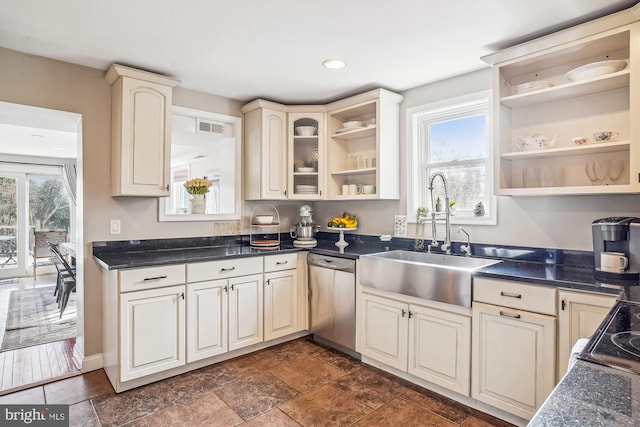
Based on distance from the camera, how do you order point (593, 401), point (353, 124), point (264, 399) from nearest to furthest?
point (593, 401) < point (264, 399) < point (353, 124)

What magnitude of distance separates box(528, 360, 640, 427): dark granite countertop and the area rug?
403 cm

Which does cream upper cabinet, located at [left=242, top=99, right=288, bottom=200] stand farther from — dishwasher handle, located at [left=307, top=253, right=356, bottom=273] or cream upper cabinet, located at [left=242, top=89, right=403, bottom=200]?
dishwasher handle, located at [left=307, top=253, right=356, bottom=273]

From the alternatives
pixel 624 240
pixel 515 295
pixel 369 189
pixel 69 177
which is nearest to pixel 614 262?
pixel 624 240

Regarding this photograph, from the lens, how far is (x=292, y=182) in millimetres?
3723

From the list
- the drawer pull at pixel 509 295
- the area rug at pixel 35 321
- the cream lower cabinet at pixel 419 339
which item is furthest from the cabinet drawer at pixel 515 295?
the area rug at pixel 35 321

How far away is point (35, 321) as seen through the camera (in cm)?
400

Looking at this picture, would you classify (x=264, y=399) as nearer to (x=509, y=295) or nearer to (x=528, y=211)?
(x=509, y=295)

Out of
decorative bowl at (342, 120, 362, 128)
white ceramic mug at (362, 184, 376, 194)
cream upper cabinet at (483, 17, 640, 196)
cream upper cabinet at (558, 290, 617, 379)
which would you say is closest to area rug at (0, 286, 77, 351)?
white ceramic mug at (362, 184, 376, 194)

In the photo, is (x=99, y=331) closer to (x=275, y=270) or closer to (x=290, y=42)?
(x=275, y=270)

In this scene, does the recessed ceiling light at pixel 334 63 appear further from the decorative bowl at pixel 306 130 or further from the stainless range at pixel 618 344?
the stainless range at pixel 618 344

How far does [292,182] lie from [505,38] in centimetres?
216

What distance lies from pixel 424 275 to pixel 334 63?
1.65 meters

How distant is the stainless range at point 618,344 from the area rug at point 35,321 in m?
4.07

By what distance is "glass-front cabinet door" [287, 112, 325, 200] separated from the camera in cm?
367
